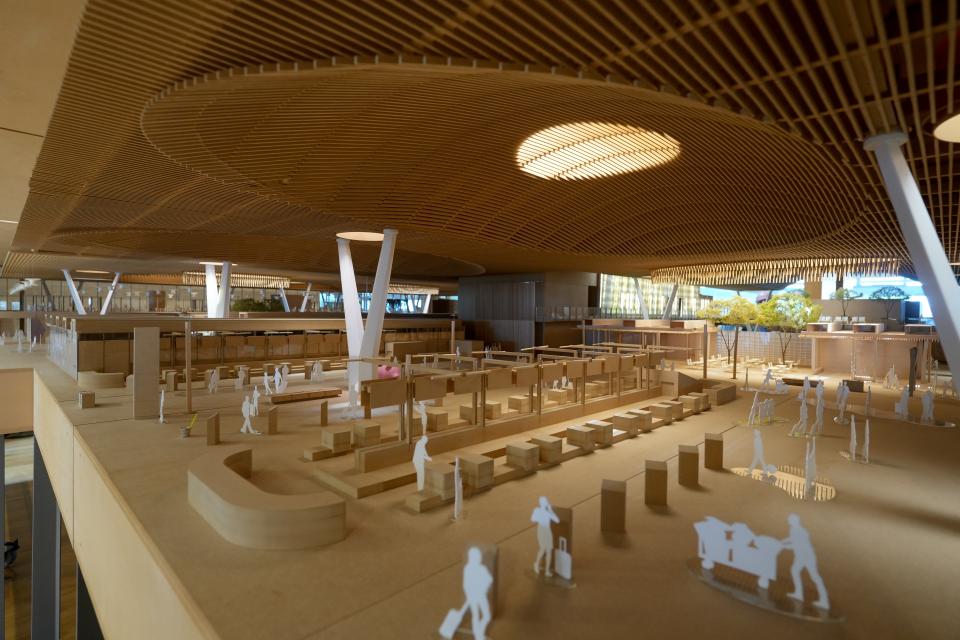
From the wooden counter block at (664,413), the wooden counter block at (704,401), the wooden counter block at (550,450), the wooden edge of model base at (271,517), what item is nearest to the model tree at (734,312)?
the wooden counter block at (704,401)

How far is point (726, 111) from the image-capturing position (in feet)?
22.2

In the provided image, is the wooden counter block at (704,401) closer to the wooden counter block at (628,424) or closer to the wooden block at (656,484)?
the wooden counter block at (628,424)

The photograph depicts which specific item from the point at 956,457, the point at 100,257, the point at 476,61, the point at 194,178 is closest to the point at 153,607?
the point at 476,61

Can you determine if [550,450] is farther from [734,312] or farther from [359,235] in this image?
[734,312]

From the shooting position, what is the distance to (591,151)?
12133 mm

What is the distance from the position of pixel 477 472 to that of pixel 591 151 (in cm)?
837

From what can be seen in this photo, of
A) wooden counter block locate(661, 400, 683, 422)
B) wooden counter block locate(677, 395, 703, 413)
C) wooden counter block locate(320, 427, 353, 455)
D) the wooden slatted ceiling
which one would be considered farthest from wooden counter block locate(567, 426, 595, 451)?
the wooden slatted ceiling

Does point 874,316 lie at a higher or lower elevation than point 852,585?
higher

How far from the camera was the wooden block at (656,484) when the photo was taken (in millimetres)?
6520

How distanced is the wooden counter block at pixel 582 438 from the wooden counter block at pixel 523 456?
138 cm

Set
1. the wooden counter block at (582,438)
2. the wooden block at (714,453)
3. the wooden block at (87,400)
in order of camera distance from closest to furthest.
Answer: the wooden block at (714,453) < the wooden counter block at (582,438) < the wooden block at (87,400)

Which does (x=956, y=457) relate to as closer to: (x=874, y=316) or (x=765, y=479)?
(x=765, y=479)

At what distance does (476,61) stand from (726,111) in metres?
3.45

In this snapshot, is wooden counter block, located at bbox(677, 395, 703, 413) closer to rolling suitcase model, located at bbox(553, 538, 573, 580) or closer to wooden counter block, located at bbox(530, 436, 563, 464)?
wooden counter block, located at bbox(530, 436, 563, 464)
